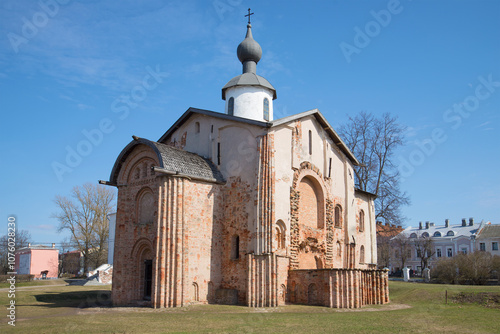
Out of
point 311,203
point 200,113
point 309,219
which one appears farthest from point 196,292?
point 200,113

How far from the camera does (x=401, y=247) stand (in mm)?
58938

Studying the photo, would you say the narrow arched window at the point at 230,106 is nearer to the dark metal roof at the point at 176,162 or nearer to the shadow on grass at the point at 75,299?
the dark metal roof at the point at 176,162

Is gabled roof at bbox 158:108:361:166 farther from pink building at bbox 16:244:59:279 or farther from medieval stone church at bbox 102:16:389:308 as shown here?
pink building at bbox 16:244:59:279

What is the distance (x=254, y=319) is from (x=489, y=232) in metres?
53.1

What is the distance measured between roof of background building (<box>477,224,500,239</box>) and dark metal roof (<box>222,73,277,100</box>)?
44.3 meters

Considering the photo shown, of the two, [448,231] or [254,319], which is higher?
[448,231]

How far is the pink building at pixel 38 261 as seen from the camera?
4922 centimetres

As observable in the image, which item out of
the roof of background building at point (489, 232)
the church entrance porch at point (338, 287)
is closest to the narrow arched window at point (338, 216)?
the church entrance porch at point (338, 287)

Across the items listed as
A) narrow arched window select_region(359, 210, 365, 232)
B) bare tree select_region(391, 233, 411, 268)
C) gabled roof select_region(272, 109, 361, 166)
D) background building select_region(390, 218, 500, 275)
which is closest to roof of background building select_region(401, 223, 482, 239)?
background building select_region(390, 218, 500, 275)

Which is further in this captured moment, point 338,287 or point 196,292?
point 196,292

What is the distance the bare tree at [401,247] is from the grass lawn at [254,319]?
40691mm

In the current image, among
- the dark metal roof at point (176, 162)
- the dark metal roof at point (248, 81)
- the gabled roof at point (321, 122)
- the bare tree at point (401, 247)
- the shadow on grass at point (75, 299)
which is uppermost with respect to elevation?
the dark metal roof at point (248, 81)

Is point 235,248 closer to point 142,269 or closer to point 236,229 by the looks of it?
point 236,229

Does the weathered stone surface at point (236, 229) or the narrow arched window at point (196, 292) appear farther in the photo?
the narrow arched window at point (196, 292)
